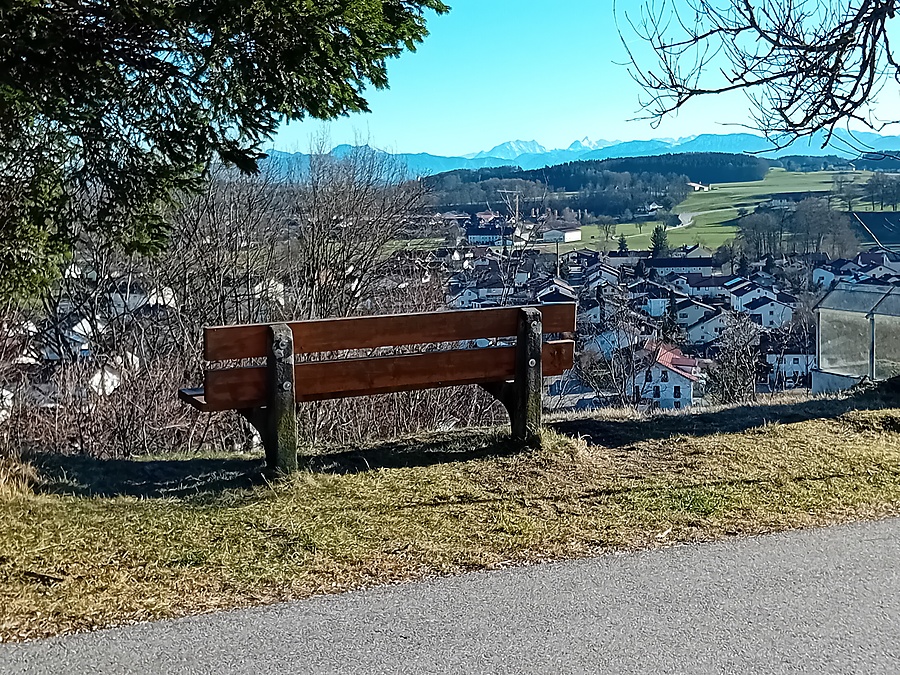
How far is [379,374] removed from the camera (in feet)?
19.9

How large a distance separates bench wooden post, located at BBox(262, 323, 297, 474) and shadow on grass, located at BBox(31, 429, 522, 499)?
6.7 inches

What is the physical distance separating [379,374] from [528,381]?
1.11 m

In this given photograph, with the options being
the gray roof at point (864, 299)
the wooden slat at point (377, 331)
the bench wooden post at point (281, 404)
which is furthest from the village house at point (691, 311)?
the bench wooden post at point (281, 404)

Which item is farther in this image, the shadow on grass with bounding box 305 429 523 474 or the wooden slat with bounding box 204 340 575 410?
the shadow on grass with bounding box 305 429 523 474

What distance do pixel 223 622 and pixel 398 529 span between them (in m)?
1.32

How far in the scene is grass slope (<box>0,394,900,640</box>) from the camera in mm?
3994

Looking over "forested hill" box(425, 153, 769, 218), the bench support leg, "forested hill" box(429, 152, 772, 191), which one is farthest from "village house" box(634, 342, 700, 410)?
the bench support leg

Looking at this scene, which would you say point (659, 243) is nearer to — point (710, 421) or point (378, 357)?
point (710, 421)

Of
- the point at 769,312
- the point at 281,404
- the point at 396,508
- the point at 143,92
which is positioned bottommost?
the point at 769,312

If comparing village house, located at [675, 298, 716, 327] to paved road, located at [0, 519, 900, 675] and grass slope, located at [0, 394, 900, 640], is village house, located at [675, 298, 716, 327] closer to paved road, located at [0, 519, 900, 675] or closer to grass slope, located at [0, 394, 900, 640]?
grass slope, located at [0, 394, 900, 640]

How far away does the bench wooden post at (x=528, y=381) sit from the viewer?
6.36 meters

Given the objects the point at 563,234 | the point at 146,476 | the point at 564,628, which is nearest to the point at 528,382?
the point at 146,476

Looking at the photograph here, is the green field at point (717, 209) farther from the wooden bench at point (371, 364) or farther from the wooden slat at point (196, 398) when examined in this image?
the wooden slat at point (196, 398)

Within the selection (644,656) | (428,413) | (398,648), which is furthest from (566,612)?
(428,413)
